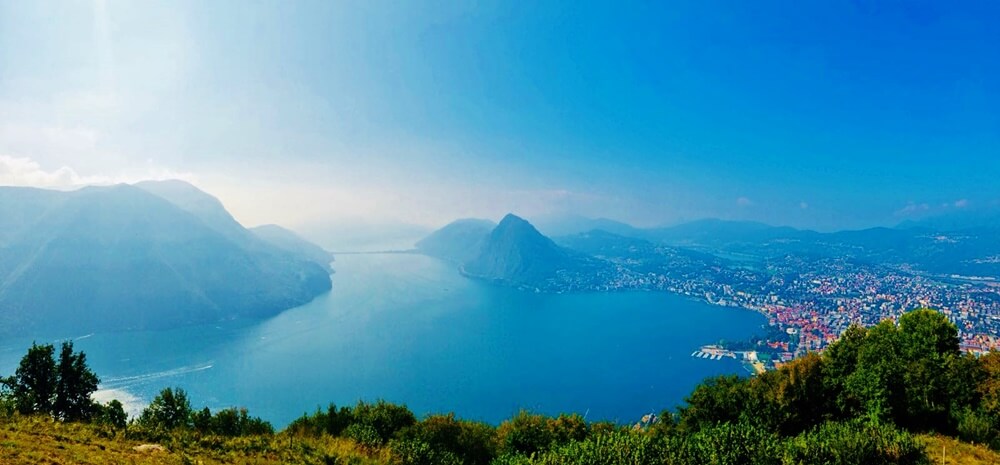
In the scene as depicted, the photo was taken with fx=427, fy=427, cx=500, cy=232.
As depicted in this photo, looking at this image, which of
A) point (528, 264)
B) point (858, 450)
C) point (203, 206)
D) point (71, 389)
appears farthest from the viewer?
point (203, 206)

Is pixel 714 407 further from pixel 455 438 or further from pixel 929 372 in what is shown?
pixel 455 438

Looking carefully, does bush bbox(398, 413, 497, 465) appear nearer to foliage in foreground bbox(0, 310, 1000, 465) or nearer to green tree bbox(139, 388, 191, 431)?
foliage in foreground bbox(0, 310, 1000, 465)

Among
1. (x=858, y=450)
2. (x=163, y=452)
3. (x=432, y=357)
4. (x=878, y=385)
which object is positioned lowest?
(x=432, y=357)

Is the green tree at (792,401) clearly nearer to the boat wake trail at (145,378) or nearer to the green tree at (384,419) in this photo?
the green tree at (384,419)

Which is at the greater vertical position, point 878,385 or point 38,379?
point 878,385

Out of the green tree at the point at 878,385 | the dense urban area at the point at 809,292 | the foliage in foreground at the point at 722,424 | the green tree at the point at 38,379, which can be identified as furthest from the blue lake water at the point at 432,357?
the green tree at the point at 878,385

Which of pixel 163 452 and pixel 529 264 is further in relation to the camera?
pixel 529 264

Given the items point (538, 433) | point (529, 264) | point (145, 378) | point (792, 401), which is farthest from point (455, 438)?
point (529, 264)

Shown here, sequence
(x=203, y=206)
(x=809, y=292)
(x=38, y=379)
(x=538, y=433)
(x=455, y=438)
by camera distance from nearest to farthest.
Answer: (x=538, y=433)
(x=455, y=438)
(x=38, y=379)
(x=809, y=292)
(x=203, y=206)
